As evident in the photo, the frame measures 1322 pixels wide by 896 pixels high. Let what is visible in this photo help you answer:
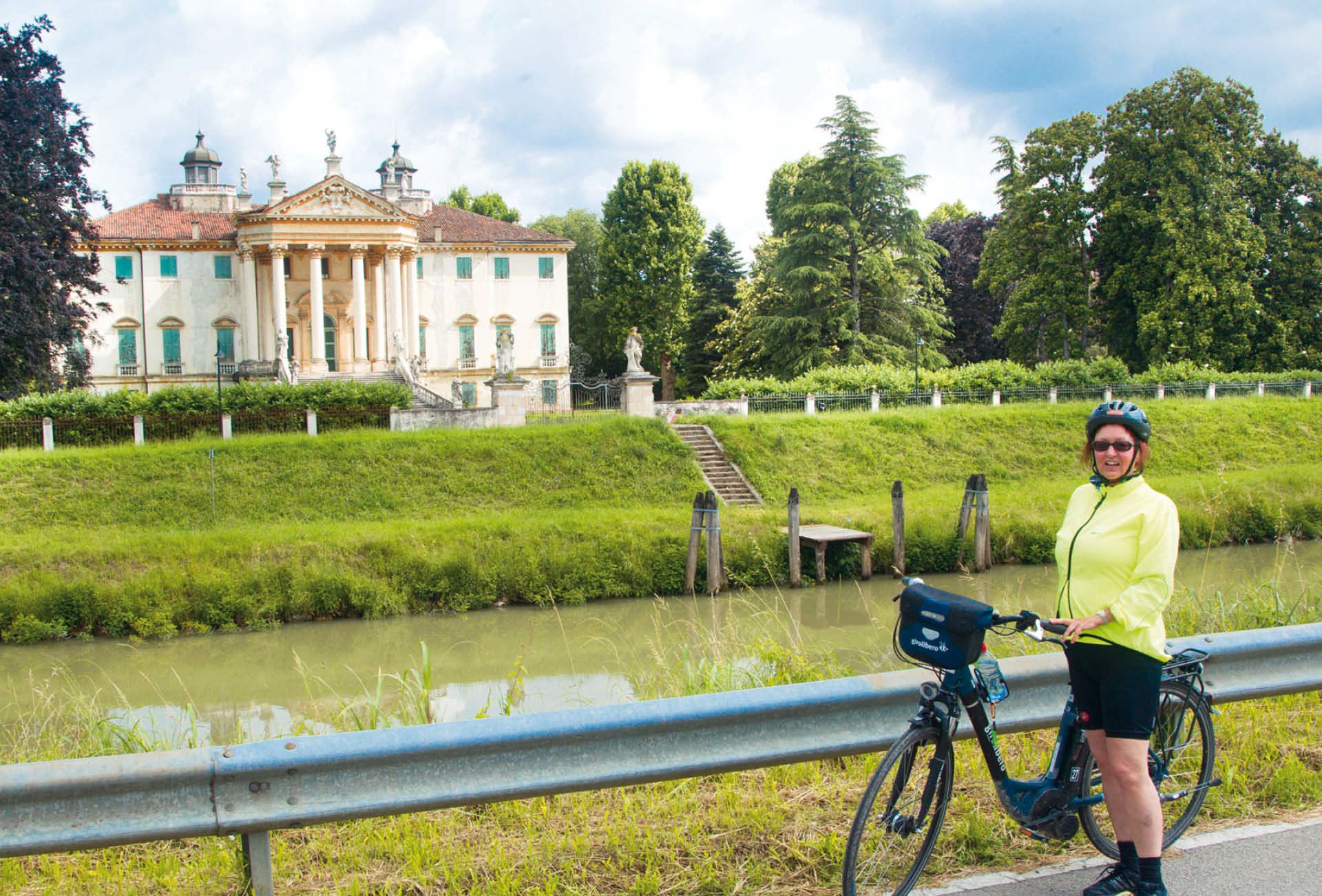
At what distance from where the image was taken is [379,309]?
41.8 metres

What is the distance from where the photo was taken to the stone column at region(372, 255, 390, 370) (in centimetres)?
4134

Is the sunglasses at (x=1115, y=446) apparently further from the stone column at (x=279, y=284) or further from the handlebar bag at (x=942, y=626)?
the stone column at (x=279, y=284)

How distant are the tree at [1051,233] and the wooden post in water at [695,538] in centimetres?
2626

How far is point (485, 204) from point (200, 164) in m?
17.8

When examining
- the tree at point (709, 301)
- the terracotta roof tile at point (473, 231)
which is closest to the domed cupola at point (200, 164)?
the terracotta roof tile at point (473, 231)

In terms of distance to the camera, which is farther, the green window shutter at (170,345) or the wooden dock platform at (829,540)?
the green window shutter at (170,345)

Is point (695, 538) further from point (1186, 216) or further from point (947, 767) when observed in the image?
point (1186, 216)

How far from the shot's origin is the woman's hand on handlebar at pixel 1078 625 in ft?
11.5

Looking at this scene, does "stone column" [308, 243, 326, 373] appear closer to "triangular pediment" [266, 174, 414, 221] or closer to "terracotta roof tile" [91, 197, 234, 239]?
"triangular pediment" [266, 174, 414, 221]

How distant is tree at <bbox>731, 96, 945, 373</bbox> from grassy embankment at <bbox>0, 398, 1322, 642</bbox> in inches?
319

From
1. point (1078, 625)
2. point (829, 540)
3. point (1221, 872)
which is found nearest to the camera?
point (1078, 625)

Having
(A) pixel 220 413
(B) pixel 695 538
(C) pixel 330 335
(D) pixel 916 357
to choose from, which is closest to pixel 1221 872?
(B) pixel 695 538

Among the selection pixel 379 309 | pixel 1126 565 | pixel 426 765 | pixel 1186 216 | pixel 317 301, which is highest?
pixel 1186 216

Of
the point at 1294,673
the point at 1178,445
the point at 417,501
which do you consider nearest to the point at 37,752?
the point at 1294,673
